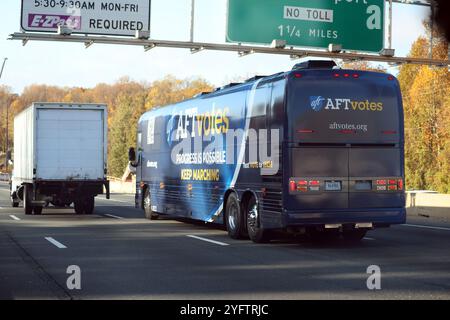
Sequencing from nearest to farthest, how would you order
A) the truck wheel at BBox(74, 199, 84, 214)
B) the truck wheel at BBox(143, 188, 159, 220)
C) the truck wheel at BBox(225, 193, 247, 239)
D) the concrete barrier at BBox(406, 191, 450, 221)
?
the truck wheel at BBox(225, 193, 247, 239) → the truck wheel at BBox(143, 188, 159, 220) → the concrete barrier at BBox(406, 191, 450, 221) → the truck wheel at BBox(74, 199, 84, 214)

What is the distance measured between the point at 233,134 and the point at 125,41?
532cm

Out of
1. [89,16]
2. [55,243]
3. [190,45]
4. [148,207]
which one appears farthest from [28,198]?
[55,243]

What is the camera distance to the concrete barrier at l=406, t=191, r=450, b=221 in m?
22.8

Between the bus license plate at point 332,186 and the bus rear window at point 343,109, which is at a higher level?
the bus rear window at point 343,109

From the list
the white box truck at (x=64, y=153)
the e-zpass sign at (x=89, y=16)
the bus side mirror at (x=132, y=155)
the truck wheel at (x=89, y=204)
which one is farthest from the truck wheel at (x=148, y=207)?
the e-zpass sign at (x=89, y=16)

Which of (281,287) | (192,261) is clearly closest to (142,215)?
(192,261)

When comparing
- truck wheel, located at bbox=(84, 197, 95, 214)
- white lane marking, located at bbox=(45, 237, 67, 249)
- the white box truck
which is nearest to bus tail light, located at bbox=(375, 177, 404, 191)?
white lane marking, located at bbox=(45, 237, 67, 249)

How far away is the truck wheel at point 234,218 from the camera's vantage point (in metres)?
14.7

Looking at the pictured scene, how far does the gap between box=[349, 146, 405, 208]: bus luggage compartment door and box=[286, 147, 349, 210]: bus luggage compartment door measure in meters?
0.18

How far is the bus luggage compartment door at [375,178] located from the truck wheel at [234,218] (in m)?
2.54

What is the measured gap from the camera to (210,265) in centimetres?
1089

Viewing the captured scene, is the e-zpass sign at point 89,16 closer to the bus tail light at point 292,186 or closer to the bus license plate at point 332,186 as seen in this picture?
the bus tail light at point 292,186

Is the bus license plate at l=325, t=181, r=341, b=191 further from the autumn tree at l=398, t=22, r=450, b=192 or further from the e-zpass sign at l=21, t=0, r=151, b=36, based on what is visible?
the autumn tree at l=398, t=22, r=450, b=192
